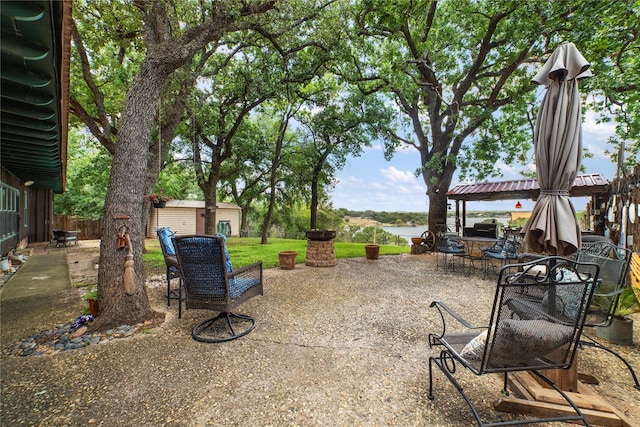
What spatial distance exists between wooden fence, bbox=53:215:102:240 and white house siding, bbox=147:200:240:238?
259cm

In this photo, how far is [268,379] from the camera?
240 centimetres

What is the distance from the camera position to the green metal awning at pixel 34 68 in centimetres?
171

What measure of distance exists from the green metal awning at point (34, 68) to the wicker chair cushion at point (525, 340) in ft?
10.8

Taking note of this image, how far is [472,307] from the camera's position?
435 cm

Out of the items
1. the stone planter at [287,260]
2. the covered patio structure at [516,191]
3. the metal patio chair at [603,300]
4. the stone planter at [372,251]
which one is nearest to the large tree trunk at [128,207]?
the stone planter at [287,260]

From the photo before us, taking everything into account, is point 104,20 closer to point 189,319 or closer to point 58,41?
point 58,41

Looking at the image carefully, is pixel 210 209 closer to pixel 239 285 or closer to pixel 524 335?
pixel 239 285

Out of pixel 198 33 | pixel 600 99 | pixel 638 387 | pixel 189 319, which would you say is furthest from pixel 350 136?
pixel 638 387

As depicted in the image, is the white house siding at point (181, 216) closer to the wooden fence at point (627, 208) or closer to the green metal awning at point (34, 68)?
the green metal awning at point (34, 68)

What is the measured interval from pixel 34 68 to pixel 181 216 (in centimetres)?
1757

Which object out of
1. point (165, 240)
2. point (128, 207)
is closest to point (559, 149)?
point (128, 207)

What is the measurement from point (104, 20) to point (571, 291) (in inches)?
369

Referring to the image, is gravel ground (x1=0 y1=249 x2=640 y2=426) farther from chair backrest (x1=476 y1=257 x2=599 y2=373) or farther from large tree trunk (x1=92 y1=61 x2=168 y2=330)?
chair backrest (x1=476 y1=257 x2=599 y2=373)

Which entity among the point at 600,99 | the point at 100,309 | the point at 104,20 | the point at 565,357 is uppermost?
the point at 104,20
